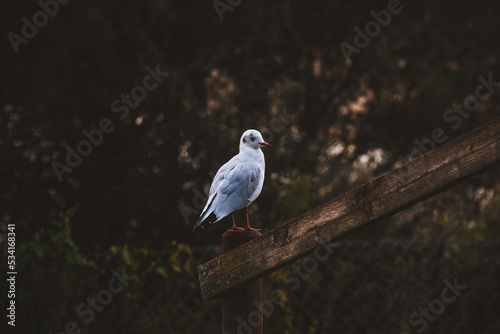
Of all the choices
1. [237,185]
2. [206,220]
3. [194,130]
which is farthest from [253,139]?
[194,130]

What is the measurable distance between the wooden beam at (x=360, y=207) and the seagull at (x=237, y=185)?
291 mm

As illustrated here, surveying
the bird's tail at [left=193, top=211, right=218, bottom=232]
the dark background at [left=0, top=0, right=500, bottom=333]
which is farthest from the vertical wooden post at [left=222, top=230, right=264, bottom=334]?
the dark background at [left=0, top=0, right=500, bottom=333]

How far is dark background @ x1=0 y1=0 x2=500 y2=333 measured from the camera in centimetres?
492

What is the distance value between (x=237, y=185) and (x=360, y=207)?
0.91 metres

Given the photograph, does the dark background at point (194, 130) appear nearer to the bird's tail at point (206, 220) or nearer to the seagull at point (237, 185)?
the seagull at point (237, 185)

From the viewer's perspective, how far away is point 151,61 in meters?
7.62

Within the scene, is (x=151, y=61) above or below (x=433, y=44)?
above

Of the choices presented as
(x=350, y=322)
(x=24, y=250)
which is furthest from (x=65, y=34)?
(x=350, y=322)

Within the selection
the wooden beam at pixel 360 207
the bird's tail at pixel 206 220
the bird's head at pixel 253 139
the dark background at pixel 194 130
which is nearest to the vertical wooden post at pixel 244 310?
the wooden beam at pixel 360 207

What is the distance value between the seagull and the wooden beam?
0.95ft

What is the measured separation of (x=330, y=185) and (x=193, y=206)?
103 inches

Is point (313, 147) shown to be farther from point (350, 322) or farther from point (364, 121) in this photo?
point (350, 322)

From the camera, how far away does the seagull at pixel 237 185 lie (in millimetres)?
→ 2918

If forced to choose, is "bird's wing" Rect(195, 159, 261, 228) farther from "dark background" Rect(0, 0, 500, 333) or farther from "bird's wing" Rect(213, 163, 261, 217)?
"dark background" Rect(0, 0, 500, 333)
